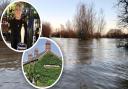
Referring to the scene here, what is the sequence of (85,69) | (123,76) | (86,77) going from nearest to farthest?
(86,77)
(123,76)
(85,69)

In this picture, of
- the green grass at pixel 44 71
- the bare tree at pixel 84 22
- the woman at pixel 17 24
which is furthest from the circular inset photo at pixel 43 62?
the bare tree at pixel 84 22

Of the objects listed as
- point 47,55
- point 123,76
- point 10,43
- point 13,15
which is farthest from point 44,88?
point 123,76

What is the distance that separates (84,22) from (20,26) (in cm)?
86

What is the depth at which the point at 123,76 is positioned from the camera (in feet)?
18.5

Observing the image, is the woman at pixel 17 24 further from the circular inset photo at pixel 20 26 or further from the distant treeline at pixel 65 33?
the distant treeline at pixel 65 33

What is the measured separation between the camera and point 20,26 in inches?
71.2

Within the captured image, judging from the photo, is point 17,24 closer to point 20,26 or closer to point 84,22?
point 20,26

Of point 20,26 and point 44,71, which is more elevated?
point 20,26

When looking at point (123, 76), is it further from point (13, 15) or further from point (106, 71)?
point (13, 15)

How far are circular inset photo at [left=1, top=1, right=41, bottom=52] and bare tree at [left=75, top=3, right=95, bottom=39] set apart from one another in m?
0.77

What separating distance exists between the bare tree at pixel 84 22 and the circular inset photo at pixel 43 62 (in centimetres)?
68

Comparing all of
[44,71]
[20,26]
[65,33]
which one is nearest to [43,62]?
[44,71]

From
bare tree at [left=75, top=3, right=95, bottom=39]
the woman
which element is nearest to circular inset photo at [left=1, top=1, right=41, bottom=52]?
the woman

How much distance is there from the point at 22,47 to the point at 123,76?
4.07 meters
